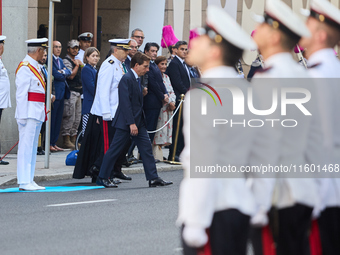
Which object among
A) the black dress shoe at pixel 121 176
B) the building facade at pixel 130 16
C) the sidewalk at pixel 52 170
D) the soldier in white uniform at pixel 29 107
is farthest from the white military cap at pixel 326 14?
the building facade at pixel 130 16

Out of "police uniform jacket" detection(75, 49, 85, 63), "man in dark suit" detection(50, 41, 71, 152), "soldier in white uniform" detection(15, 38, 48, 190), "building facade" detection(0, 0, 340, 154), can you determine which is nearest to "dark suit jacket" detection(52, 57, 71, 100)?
"man in dark suit" detection(50, 41, 71, 152)

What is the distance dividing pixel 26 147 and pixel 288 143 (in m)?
6.81

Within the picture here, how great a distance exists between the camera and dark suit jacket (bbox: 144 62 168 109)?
42.6 feet

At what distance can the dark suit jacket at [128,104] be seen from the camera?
10.1 m

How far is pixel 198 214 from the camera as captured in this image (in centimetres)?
348

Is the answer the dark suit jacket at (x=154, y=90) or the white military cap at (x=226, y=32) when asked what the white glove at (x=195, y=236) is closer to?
the white military cap at (x=226, y=32)

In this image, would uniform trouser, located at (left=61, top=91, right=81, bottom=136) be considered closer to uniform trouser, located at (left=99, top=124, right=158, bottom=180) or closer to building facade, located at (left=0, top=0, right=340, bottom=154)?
building facade, located at (left=0, top=0, right=340, bottom=154)

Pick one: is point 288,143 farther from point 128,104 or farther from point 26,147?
point 26,147

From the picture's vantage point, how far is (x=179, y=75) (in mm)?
13750

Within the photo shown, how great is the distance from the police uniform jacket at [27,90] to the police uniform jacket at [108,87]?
979 millimetres

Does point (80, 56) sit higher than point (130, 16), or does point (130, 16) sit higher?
point (130, 16)

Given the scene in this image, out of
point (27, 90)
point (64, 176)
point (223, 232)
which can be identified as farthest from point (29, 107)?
point (223, 232)

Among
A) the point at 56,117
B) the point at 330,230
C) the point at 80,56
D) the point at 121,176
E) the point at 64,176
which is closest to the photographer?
the point at 330,230

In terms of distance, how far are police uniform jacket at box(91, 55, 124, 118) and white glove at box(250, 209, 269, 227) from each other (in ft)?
23.6
